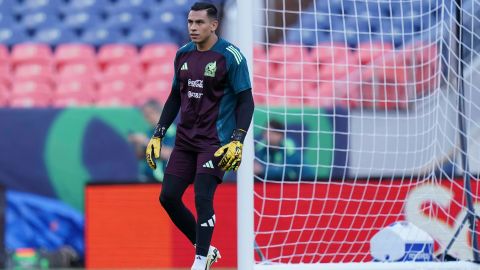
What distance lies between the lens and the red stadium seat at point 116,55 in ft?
40.4

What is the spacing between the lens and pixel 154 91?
11.8 m

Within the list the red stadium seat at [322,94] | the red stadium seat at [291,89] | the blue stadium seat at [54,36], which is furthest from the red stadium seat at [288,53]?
the blue stadium seat at [54,36]

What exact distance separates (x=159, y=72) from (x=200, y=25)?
656cm

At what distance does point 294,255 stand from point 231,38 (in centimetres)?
414

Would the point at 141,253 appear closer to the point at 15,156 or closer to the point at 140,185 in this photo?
the point at 140,185

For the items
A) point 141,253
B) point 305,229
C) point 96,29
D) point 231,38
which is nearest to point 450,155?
point 305,229

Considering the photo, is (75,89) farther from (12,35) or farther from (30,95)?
(12,35)

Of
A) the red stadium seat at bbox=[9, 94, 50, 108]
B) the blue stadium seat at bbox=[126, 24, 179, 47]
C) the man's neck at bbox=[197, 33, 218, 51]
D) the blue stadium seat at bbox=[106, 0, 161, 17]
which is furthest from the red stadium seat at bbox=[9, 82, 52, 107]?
the man's neck at bbox=[197, 33, 218, 51]

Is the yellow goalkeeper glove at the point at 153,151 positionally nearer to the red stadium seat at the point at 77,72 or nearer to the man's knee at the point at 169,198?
the man's knee at the point at 169,198

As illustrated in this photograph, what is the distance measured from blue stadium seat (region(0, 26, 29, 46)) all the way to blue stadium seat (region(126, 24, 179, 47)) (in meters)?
Answer: 1.34

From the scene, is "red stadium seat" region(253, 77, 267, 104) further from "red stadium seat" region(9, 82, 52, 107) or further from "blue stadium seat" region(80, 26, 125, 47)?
"red stadium seat" region(9, 82, 52, 107)

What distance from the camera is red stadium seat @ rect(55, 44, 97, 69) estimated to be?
483 inches

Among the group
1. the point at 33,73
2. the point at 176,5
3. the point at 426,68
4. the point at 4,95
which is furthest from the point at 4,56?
the point at 426,68

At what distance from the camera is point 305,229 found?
830 cm
